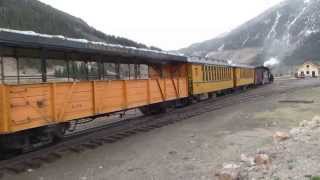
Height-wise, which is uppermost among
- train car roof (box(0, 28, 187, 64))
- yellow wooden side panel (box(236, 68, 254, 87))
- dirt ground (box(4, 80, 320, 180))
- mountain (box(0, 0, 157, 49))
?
mountain (box(0, 0, 157, 49))

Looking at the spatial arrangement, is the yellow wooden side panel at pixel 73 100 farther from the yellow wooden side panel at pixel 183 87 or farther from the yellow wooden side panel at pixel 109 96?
the yellow wooden side panel at pixel 183 87

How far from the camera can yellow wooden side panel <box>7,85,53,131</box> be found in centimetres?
1095

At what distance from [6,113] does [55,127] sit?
8.53 ft

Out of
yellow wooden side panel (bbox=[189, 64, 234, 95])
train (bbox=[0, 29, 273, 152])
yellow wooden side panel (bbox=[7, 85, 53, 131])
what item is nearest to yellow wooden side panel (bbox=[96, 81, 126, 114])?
train (bbox=[0, 29, 273, 152])

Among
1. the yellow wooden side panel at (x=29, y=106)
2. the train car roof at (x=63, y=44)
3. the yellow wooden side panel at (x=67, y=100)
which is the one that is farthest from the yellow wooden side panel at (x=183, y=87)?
the yellow wooden side panel at (x=29, y=106)

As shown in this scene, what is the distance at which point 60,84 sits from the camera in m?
12.9

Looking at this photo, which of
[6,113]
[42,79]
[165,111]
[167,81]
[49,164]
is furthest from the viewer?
[165,111]

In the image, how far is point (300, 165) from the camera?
935 centimetres

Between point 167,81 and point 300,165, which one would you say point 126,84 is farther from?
point 300,165

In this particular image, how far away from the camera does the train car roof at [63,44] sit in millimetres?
11370

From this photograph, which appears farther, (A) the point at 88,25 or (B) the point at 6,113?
(A) the point at 88,25

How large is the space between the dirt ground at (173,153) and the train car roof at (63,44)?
3051mm

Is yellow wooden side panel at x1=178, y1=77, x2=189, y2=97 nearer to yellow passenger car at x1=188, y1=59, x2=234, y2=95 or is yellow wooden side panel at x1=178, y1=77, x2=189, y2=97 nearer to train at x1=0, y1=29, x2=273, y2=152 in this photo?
yellow passenger car at x1=188, y1=59, x2=234, y2=95

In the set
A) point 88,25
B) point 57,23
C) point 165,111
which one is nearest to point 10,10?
point 57,23
